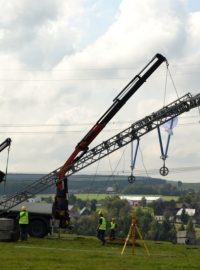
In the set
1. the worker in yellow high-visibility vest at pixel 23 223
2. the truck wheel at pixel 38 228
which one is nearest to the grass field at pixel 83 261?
the worker in yellow high-visibility vest at pixel 23 223

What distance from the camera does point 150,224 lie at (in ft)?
319

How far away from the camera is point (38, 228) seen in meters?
36.2

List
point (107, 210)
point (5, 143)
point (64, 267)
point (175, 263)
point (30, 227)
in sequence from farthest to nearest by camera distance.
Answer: point (107, 210) → point (5, 143) → point (30, 227) → point (175, 263) → point (64, 267)

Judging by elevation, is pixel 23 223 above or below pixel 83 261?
above

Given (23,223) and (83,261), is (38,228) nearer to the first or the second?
(23,223)

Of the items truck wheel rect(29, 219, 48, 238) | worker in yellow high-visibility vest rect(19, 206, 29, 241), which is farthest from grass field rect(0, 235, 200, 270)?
truck wheel rect(29, 219, 48, 238)

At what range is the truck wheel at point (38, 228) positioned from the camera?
35.9m

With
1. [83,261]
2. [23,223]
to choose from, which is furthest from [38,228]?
[83,261]

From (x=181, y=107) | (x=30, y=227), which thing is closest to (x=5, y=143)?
(x=30, y=227)

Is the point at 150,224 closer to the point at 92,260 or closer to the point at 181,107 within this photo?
the point at 181,107

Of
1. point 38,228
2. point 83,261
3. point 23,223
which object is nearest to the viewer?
point 83,261

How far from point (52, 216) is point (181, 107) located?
36.2 ft

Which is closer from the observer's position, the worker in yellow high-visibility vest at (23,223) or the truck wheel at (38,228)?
the worker in yellow high-visibility vest at (23,223)

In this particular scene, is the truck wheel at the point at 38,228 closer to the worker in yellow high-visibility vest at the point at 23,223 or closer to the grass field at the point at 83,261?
the worker in yellow high-visibility vest at the point at 23,223
